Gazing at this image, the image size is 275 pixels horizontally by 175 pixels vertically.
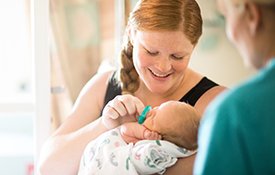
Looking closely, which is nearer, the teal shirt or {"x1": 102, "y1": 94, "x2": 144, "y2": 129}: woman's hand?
the teal shirt

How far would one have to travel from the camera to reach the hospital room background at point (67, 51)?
2.01 m

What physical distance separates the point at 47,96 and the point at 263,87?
1.30 metres

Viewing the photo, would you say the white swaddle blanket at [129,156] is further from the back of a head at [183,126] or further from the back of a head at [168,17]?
the back of a head at [168,17]

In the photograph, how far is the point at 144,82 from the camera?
1.69 meters

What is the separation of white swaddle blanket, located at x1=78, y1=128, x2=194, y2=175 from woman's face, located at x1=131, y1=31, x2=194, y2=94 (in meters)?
0.23

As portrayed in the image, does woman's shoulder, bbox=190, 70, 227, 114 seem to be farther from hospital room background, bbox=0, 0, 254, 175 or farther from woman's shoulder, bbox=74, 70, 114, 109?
hospital room background, bbox=0, 0, 254, 175

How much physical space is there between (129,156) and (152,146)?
0.09 metres

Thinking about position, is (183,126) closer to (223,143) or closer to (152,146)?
(152,146)

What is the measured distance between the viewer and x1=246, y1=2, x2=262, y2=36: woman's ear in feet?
2.84

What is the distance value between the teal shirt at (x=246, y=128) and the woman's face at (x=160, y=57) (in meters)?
0.68

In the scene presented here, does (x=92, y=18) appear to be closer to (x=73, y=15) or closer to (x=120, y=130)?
(x=73, y=15)

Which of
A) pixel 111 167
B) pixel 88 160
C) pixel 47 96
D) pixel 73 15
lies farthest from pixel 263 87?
pixel 73 15

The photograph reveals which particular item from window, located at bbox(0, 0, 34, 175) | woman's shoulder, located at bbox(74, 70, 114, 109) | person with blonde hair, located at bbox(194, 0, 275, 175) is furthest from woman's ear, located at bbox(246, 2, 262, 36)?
window, located at bbox(0, 0, 34, 175)

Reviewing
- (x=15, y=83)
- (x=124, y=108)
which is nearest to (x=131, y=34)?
(x=124, y=108)
